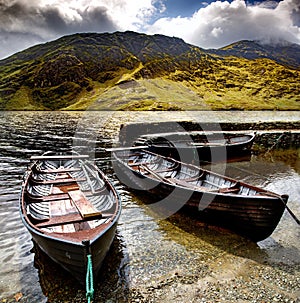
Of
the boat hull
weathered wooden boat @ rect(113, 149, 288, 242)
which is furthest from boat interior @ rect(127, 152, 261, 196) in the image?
the boat hull

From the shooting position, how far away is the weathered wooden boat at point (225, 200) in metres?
9.98

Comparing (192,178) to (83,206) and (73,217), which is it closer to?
(83,206)

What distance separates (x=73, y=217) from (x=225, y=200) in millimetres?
6351

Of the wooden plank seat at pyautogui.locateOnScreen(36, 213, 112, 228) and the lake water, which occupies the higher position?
the wooden plank seat at pyautogui.locateOnScreen(36, 213, 112, 228)

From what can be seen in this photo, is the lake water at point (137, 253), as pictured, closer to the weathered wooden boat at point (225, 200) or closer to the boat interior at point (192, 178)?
the weathered wooden boat at point (225, 200)

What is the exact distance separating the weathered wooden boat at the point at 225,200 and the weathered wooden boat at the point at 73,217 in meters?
3.42

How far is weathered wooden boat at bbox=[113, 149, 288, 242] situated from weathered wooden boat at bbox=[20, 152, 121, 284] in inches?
135

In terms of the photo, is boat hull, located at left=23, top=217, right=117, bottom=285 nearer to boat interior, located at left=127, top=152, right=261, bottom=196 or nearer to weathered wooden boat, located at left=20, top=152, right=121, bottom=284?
weathered wooden boat, located at left=20, top=152, right=121, bottom=284

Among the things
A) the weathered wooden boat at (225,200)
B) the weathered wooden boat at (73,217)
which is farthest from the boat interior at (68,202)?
the weathered wooden boat at (225,200)

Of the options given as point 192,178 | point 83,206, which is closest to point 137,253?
point 83,206

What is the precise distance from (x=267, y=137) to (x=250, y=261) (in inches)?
1282

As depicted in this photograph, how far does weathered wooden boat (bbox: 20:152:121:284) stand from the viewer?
7.21 m

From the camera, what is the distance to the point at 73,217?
381 inches

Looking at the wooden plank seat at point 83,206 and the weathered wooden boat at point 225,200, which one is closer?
the wooden plank seat at point 83,206
